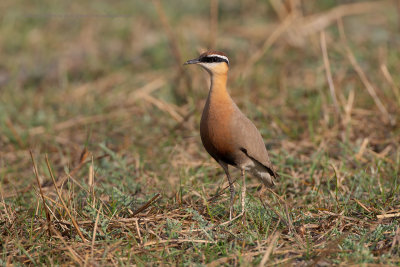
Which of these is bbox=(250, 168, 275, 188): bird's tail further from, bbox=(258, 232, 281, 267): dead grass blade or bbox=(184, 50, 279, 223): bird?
bbox=(258, 232, 281, 267): dead grass blade

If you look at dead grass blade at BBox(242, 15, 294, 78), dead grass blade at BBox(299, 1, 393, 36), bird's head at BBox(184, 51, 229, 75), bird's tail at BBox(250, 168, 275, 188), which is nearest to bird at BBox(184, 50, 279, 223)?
bird's head at BBox(184, 51, 229, 75)

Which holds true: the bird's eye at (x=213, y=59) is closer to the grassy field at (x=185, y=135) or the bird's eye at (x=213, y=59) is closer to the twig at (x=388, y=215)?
the grassy field at (x=185, y=135)

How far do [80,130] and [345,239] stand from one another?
3844 millimetres

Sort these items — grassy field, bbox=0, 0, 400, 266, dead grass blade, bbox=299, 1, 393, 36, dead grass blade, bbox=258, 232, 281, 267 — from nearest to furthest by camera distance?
dead grass blade, bbox=258, 232, 281, 267, grassy field, bbox=0, 0, 400, 266, dead grass blade, bbox=299, 1, 393, 36

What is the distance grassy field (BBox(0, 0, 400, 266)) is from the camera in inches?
139

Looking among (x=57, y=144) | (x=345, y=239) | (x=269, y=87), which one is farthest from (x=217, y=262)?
(x=269, y=87)

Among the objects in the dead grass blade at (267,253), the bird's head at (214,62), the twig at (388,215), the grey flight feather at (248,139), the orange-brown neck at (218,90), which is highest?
the bird's head at (214,62)

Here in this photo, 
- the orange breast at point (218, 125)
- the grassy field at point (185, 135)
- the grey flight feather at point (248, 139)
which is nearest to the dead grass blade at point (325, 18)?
the grassy field at point (185, 135)

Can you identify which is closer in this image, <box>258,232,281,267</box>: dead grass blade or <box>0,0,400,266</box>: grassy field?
<box>258,232,281,267</box>: dead grass blade

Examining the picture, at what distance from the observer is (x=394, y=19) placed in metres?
8.45

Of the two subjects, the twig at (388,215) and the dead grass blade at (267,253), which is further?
the twig at (388,215)

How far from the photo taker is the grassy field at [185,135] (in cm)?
352

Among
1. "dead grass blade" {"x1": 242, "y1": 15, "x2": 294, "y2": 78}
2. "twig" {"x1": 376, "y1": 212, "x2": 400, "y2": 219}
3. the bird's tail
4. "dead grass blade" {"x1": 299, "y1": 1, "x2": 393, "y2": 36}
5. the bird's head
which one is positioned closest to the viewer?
"twig" {"x1": 376, "y1": 212, "x2": 400, "y2": 219}

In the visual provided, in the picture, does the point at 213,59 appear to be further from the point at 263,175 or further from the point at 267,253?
the point at 267,253
